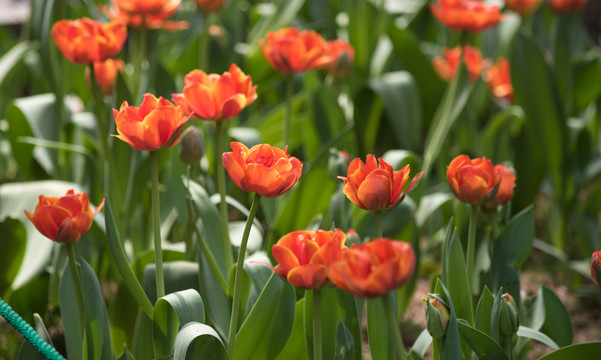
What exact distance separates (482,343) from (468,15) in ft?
2.70

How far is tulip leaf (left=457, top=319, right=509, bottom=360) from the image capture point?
922mm

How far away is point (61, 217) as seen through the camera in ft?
3.06

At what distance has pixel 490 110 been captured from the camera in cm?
230

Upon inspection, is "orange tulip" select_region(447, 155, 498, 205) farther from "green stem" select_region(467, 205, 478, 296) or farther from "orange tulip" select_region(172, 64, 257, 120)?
"orange tulip" select_region(172, 64, 257, 120)

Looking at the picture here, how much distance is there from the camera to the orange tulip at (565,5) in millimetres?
1996

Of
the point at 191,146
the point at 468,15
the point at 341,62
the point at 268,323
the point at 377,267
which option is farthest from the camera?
the point at 341,62

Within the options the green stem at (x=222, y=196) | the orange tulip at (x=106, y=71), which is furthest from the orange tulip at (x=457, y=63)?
the green stem at (x=222, y=196)

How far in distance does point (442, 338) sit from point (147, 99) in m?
0.45

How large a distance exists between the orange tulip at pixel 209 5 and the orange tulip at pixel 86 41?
0.68m

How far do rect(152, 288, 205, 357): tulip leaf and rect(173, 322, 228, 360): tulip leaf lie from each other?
0.09ft

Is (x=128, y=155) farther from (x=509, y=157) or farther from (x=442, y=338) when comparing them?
(x=509, y=157)

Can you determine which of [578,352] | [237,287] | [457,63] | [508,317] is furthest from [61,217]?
[457,63]

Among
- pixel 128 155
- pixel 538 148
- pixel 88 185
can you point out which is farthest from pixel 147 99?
pixel 538 148

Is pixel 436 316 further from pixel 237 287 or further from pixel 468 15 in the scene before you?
pixel 468 15
